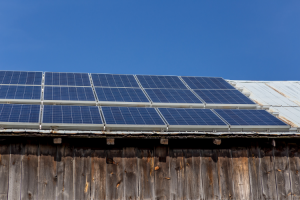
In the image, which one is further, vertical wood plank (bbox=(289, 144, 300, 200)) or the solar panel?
vertical wood plank (bbox=(289, 144, 300, 200))

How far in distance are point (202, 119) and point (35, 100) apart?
5.25 meters

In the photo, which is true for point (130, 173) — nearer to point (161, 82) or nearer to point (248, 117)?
point (248, 117)

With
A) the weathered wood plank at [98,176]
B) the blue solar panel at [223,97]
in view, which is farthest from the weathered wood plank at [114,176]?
the blue solar panel at [223,97]

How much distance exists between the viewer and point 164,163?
10.1m

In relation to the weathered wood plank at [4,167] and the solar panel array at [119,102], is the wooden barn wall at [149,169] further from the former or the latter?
the solar panel array at [119,102]

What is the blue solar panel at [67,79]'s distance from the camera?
41.6 feet

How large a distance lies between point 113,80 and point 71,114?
3.89 meters

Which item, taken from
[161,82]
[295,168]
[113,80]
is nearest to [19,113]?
[113,80]

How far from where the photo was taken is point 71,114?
9961 mm

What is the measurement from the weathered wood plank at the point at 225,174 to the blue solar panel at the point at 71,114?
3.95 meters

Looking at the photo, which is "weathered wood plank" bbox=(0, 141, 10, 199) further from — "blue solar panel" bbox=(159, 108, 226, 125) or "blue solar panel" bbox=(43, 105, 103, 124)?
"blue solar panel" bbox=(159, 108, 226, 125)

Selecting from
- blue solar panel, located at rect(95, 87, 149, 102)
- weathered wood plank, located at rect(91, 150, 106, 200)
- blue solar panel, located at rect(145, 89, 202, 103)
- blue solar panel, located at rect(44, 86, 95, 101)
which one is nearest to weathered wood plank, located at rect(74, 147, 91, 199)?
weathered wood plank, located at rect(91, 150, 106, 200)

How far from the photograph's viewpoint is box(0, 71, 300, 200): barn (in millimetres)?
9266

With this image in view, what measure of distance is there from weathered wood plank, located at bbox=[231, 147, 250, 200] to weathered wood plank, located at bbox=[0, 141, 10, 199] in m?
6.58
